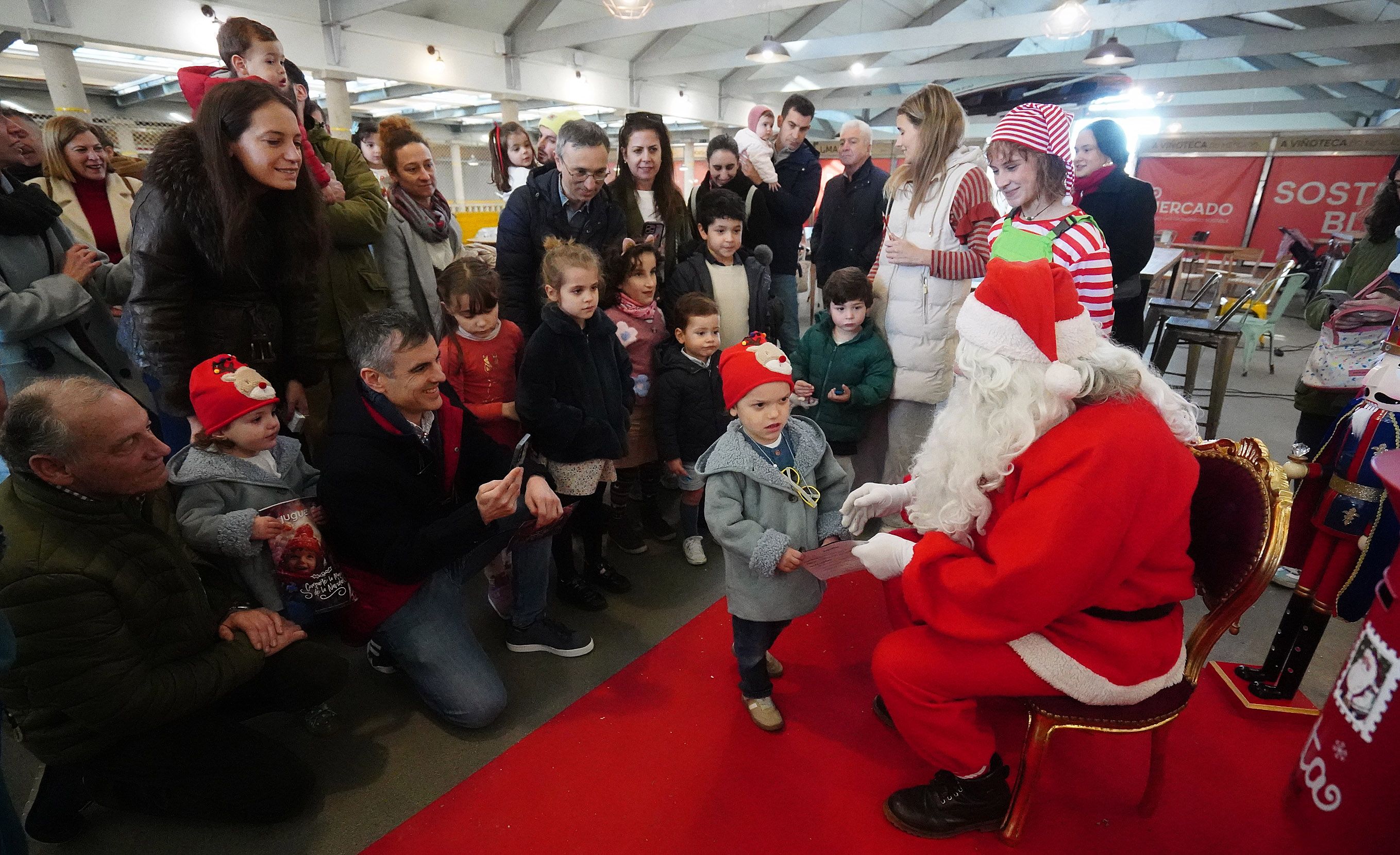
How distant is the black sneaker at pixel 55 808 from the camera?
159cm

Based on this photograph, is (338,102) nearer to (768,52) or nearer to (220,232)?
(768,52)

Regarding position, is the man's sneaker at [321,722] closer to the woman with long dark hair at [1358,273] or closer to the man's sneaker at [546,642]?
the man's sneaker at [546,642]

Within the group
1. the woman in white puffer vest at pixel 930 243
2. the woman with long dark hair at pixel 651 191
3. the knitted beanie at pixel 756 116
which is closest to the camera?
the woman in white puffer vest at pixel 930 243

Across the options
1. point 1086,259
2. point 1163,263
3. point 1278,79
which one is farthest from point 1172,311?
point 1278,79

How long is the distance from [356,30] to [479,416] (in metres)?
8.34

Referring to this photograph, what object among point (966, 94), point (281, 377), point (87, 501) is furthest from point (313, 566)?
point (966, 94)

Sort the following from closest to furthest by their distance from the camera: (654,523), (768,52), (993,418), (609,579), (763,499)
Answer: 1. (993,418)
2. (763,499)
3. (609,579)
4. (654,523)
5. (768,52)

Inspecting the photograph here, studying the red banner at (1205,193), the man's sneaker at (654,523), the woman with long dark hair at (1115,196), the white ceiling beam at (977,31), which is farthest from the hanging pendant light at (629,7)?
the red banner at (1205,193)

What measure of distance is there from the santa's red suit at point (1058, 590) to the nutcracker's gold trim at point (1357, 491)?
71 centimetres

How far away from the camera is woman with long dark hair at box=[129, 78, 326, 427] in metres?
1.87

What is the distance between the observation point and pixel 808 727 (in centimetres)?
Result: 199

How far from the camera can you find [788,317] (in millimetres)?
3471

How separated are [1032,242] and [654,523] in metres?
1.95

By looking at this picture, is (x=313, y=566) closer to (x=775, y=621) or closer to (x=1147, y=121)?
(x=775, y=621)
